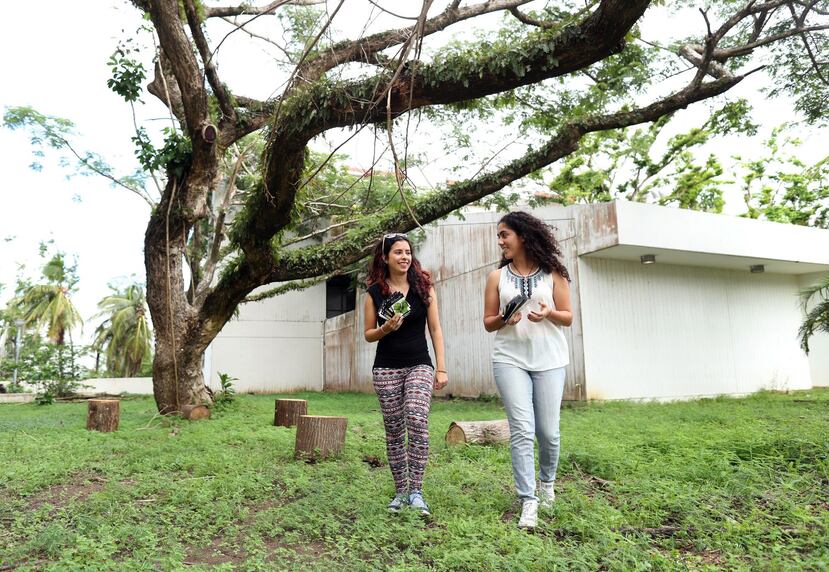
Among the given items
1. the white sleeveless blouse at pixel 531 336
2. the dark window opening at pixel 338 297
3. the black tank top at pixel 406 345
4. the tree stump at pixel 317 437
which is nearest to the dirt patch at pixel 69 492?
the tree stump at pixel 317 437

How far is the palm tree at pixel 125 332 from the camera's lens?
31875mm

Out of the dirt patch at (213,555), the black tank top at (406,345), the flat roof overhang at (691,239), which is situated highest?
the flat roof overhang at (691,239)

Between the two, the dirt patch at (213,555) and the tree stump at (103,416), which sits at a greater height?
the tree stump at (103,416)

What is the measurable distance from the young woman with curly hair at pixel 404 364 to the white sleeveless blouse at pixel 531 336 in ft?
1.47

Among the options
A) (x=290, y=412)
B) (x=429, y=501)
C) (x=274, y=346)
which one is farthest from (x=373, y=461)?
(x=274, y=346)

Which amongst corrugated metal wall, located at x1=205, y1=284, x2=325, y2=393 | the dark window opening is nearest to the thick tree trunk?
corrugated metal wall, located at x1=205, y1=284, x2=325, y2=393

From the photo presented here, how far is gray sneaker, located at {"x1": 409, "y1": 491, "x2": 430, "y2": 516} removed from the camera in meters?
3.88

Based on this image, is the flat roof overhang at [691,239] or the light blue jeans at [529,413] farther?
the flat roof overhang at [691,239]

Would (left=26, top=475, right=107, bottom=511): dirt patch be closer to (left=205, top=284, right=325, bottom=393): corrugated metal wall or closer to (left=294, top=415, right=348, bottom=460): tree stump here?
(left=294, top=415, right=348, bottom=460): tree stump

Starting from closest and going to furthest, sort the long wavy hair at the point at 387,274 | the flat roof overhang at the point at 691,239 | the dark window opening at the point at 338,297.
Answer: the long wavy hair at the point at 387,274
the flat roof overhang at the point at 691,239
the dark window opening at the point at 338,297

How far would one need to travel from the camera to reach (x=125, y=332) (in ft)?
109

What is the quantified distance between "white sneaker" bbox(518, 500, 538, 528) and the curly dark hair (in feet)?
4.78

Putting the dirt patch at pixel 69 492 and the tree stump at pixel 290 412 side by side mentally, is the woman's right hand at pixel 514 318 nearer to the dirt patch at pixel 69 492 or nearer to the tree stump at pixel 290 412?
the dirt patch at pixel 69 492

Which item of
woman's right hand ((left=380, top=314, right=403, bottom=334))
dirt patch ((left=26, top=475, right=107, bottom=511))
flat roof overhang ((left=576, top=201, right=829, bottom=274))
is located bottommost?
dirt patch ((left=26, top=475, right=107, bottom=511))
